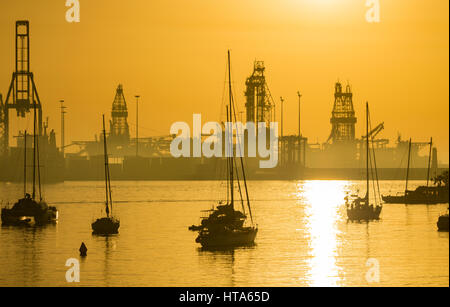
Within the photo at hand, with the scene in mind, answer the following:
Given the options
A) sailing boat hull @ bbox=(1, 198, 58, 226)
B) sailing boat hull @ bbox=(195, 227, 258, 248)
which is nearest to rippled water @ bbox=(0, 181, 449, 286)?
sailing boat hull @ bbox=(195, 227, 258, 248)

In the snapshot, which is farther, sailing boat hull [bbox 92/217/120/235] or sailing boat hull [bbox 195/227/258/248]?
sailing boat hull [bbox 92/217/120/235]

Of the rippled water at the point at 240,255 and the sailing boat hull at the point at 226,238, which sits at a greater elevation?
the sailing boat hull at the point at 226,238

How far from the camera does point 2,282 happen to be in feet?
134

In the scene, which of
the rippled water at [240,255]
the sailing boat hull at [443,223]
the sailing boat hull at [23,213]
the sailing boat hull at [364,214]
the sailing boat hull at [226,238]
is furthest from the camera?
the sailing boat hull at [364,214]

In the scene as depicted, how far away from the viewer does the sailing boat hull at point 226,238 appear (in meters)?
50.4

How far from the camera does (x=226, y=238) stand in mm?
50531

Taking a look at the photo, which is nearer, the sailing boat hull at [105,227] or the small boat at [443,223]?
the small boat at [443,223]

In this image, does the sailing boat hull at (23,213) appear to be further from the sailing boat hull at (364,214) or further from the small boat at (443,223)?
the small boat at (443,223)

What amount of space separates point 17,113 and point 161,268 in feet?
429

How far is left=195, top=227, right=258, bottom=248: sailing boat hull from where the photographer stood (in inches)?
1986

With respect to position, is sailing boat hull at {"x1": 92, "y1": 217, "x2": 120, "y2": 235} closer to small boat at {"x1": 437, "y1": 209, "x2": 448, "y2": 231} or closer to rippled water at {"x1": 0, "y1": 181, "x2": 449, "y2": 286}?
rippled water at {"x1": 0, "y1": 181, "x2": 449, "y2": 286}

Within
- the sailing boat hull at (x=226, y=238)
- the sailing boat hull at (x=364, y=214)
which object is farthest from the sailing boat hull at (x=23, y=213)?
the sailing boat hull at (x=364, y=214)
